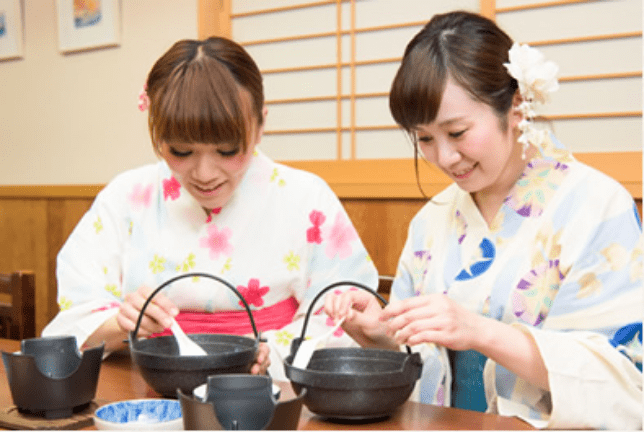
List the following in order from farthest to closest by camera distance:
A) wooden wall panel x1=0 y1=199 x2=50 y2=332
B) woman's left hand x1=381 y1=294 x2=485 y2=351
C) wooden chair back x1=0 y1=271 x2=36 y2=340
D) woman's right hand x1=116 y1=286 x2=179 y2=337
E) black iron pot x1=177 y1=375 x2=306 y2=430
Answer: wooden wall panel x1=0 y1=199 x2=50 y2=332
wooden chair back x1=0 y1=271 x2=36 y2=340
woman's right hand x1=116 y1=286 x2=179 y2=337
woman's left hand x1=381 y1=294 x2=485 y2=351
black iron pot x1=177 y1=375 x2=306 y2=430

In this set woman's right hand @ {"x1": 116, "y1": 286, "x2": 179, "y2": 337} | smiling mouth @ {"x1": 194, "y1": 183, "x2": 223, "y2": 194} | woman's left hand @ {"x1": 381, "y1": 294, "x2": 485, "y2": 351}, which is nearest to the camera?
woman's left hand @ {"x1": 381, "y1": 294, "x2": 485, "y2": 351}

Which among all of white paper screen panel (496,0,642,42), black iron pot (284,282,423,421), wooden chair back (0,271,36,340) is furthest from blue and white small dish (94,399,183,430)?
white paper screen panel (496,0,642,42)

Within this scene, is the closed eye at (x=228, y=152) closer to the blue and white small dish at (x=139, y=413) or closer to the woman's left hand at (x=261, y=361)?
the woman's left hand at (x=261, y=361)

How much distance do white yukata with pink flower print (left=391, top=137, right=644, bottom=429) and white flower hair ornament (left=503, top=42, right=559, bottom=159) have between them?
108 mm

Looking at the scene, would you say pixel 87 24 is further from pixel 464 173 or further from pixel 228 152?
pixel 464 173

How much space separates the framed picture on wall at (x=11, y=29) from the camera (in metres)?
4.86

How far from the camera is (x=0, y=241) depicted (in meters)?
5.03

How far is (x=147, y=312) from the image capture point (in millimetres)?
1479

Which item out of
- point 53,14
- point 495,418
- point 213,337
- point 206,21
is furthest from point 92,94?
point 495,418

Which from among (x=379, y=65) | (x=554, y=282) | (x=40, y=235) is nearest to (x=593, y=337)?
(x=554, y=282)

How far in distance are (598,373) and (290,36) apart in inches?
115

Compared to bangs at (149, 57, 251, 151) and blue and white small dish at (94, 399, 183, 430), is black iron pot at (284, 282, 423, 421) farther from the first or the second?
bangs at (149, 57, 251, 151)

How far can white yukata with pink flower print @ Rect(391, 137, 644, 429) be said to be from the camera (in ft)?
4.16

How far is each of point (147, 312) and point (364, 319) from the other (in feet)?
1.48
